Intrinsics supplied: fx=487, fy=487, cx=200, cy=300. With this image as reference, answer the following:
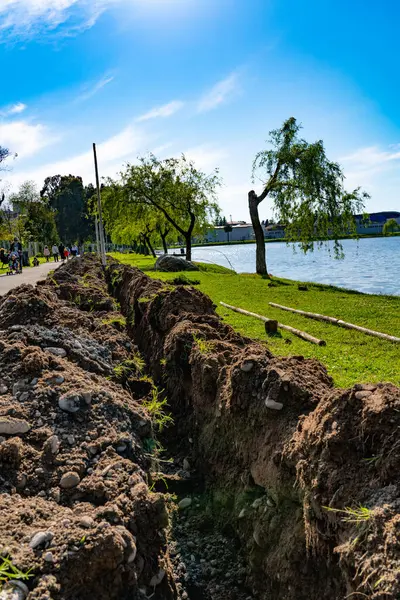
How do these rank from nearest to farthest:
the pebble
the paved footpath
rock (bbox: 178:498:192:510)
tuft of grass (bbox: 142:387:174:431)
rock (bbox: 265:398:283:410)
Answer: rock (bbox: 265:398:283:410) < rock (bbox: 178:498:192:510) < the pebble < tuft of grass (bbox: 142:387:174:431) < the paved footpath

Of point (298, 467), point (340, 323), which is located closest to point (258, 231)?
point (340, 323)

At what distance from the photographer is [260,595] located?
339 cm

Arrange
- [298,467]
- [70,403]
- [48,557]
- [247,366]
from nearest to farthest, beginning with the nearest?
[48,557] < [298,467] < [70,403] < [247,366]

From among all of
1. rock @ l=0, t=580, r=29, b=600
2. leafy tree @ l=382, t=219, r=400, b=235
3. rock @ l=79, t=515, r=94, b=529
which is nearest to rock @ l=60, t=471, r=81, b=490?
rock @ l=79, t=515, r=94, b=529

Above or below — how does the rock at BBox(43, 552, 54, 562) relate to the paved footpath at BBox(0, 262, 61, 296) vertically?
below

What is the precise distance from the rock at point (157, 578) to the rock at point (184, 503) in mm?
1630

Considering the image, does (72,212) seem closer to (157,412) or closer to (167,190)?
(167,190)

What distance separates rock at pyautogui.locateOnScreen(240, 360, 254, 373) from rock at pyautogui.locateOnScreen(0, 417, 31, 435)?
184cm

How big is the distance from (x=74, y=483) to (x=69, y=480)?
0.12 ft

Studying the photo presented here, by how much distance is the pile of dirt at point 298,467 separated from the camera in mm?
2510

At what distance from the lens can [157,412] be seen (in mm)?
5164

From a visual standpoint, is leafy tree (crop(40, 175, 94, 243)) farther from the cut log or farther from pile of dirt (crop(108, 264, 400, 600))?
pile of dirt (crop(108, 264, 400, 600))

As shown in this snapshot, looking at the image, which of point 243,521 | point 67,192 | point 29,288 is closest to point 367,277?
point 29,288

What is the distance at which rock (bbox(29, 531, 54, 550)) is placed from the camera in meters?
2.34
